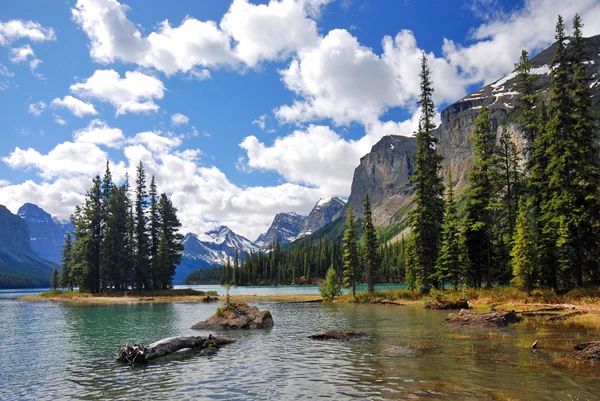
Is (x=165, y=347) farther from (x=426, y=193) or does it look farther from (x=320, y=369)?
(x=426, y=193)

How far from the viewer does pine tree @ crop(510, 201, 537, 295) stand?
41.5 m

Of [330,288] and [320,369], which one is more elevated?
[320,369]

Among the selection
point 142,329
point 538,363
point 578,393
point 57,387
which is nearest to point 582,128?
point 538,363

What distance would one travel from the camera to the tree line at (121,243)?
7969 cm

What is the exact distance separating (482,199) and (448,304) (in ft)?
52.0

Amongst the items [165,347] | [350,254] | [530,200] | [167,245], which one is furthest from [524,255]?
[167,245]

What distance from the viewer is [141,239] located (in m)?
84.9

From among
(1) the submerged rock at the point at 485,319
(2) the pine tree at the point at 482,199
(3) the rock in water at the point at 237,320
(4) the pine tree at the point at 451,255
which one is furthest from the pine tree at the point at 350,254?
(1) the submerged rock at the point at 485,319

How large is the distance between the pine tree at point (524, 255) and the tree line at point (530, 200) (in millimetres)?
95

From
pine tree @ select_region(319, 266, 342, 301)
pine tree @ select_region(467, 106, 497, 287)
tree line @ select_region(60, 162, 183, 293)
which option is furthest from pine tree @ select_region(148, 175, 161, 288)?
pine tree @ select_region(467, 106, 497, 287)

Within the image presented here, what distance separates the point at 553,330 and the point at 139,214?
7943 cm

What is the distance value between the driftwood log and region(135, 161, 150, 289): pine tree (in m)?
65.4

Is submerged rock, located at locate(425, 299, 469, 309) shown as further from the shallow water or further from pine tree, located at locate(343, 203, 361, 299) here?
pine tree, located at locate(343, 203, 361, 299)

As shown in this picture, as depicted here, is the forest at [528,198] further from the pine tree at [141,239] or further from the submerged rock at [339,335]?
the pine tree at [141,239]
